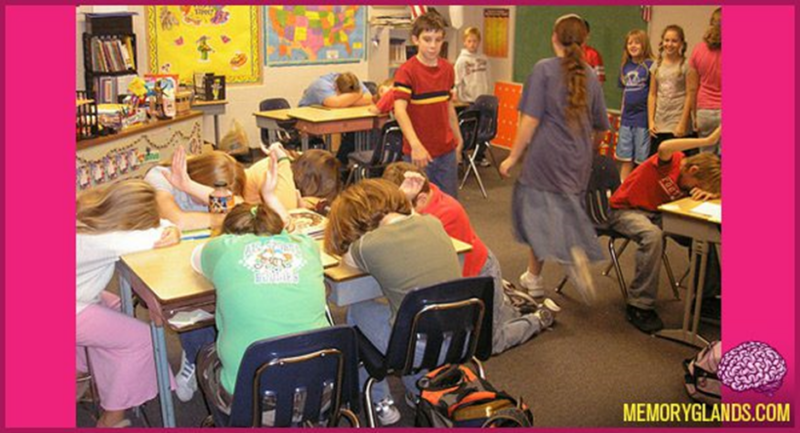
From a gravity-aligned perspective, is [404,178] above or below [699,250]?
above

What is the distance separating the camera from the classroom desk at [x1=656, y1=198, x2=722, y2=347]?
3596mm

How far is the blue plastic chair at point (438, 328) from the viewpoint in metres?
2.52

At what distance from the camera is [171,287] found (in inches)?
99.3

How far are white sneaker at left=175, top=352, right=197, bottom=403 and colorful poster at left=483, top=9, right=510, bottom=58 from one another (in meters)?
6.79

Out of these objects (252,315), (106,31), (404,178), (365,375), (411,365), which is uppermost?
(106,31)

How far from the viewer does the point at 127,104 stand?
18.4 ft

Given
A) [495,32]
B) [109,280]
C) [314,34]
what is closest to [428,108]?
[109,280]

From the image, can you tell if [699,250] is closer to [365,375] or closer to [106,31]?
[365,375]

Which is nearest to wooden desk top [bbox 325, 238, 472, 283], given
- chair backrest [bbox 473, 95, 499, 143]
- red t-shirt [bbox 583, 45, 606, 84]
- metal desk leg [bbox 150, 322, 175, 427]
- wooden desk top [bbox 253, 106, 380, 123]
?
metal desk leg [bbox 150, 322, 175, 427]

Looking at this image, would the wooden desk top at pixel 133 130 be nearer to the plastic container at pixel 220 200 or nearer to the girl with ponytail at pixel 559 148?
the plastic container at pixel 220 200

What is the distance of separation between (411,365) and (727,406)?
3.77ft

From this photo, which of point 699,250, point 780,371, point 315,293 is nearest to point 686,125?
point 699,250

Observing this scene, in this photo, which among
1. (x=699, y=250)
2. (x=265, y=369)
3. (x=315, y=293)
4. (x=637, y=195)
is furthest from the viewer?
(x=637, y=195)

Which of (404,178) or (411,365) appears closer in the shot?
(411,365)
